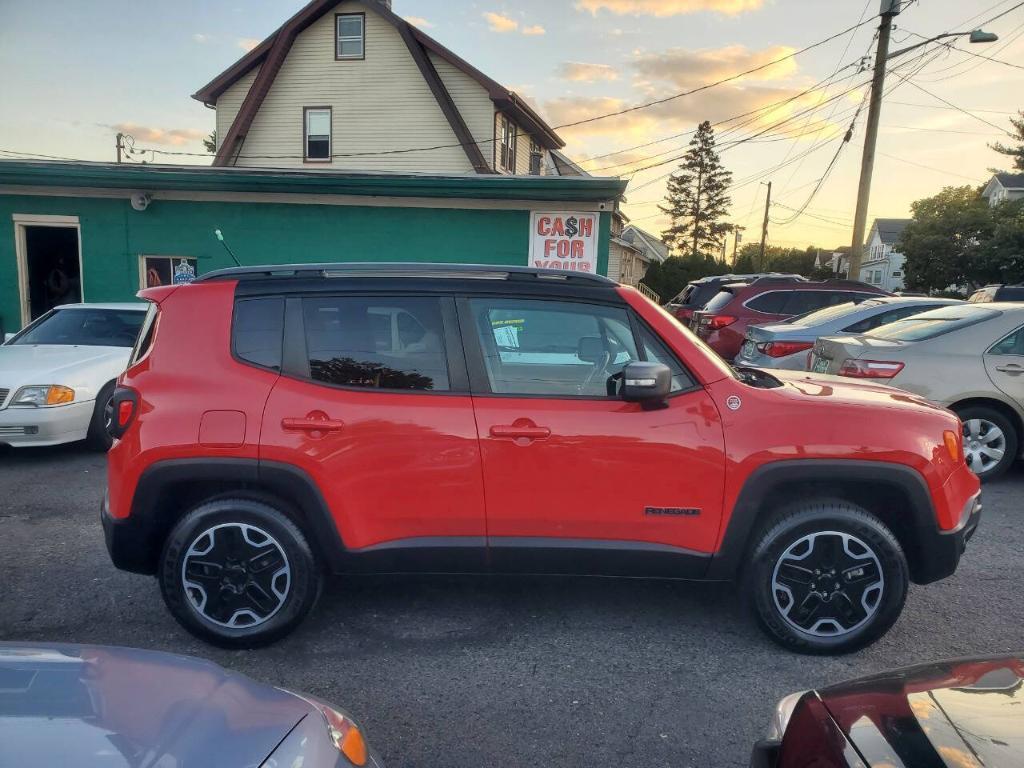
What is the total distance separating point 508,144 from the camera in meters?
23.5

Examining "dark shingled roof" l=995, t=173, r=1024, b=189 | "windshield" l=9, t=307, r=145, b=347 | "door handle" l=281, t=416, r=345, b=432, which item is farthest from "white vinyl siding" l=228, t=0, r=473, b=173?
"dark shingled roof" l=995, t=173, r=1024, b=189

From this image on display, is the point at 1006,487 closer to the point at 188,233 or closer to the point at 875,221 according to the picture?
the point at 188,233

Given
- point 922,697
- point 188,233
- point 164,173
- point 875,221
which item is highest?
point 875,221

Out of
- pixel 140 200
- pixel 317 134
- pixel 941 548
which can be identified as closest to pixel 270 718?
pixel 941 548

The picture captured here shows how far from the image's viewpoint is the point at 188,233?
13.7m

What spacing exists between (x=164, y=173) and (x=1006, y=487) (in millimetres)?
13127

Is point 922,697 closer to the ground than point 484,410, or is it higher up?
closer to the ground

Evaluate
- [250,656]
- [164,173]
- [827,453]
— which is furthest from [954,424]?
[164,173]

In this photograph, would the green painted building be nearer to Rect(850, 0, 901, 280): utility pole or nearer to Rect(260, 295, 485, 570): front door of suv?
Rect(850, 0, 901, 280): utility pole

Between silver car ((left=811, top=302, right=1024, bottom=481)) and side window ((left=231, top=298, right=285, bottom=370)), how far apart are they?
5.11 meters

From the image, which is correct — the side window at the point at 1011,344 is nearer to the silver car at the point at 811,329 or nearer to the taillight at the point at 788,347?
the silver car at the point at 811,329

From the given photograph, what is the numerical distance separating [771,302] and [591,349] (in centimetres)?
922

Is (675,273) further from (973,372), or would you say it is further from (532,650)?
(532,650)

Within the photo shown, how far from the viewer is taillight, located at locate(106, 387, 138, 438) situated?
343 cm
